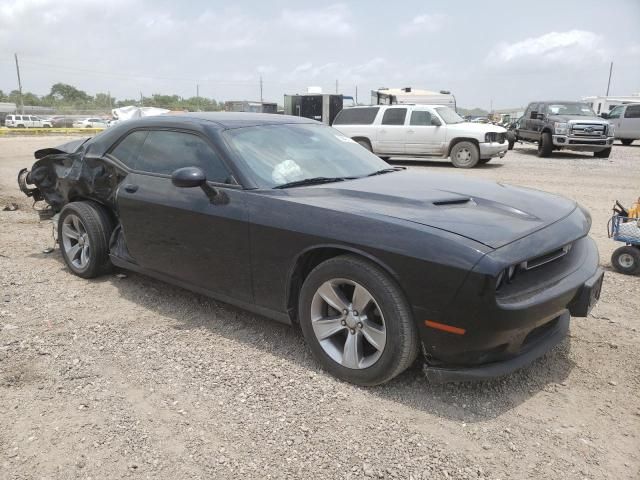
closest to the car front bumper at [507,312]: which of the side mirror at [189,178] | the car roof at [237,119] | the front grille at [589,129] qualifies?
the side mirror at [189,178]

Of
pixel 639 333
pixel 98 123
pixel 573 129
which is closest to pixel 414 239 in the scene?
pixel 639 333

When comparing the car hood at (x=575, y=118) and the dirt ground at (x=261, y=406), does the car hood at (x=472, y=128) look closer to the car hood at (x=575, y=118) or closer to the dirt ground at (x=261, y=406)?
the car hood at (x=575, y=118)

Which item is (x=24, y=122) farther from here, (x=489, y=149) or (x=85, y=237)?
(x=85, y=237)

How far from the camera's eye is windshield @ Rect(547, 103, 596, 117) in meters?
17.5

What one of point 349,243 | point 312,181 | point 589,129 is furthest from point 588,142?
point 349,243

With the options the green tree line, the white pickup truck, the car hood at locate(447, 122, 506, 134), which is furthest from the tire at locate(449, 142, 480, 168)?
the green tree line

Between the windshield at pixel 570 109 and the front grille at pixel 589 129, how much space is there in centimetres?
111

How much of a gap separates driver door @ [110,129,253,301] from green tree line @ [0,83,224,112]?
2638 inches

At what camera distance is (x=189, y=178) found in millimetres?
3371

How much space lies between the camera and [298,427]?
265 cm

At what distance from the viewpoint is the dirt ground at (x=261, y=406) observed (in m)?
2.39

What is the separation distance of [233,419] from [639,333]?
280 centimetres

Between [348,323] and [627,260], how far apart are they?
325 centimetres

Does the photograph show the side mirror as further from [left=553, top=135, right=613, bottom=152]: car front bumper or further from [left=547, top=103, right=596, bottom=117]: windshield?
[left=547, top=103, right=596, bottom=117]: windshield
